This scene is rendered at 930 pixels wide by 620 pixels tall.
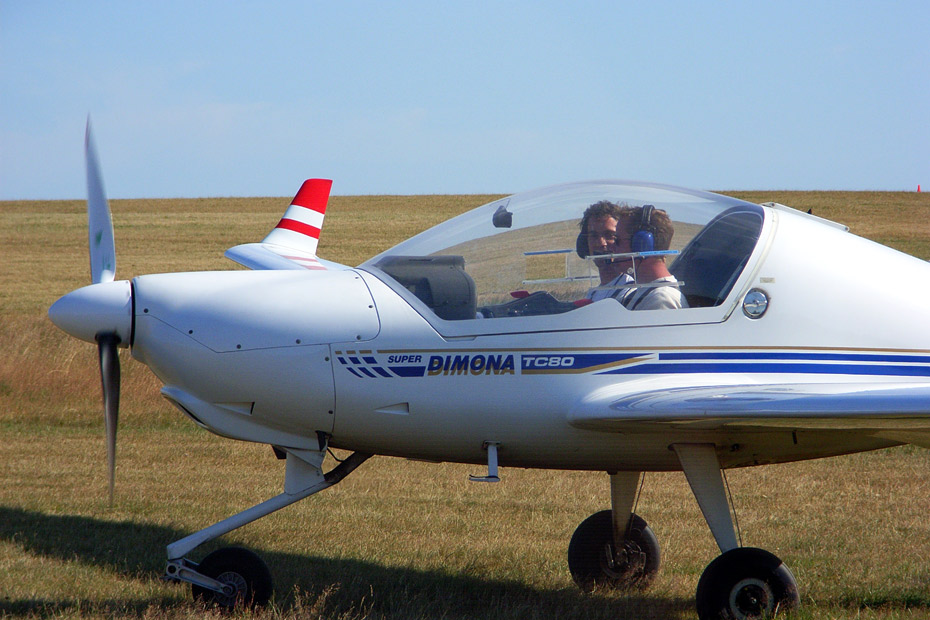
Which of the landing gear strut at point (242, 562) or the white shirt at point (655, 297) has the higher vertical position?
the white shirt at point (655, 297)

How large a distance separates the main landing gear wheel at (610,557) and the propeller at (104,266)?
3.00 meters

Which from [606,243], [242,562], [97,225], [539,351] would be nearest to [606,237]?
[606,243]

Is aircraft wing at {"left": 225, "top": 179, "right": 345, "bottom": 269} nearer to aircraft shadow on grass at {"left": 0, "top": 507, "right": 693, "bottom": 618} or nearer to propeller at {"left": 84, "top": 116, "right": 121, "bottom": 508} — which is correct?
aircraft shadow on grass at {"left": 0, "top": 507, "right": 693, "bottom": 618}

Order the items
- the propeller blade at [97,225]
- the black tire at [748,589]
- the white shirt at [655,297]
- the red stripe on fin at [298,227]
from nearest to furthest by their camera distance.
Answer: the black tire at [748,589]
the white shirt at [655,297]
the propeller blade at [97,225]
the red stripe on fin at [298,227]

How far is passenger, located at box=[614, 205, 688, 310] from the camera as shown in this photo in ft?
15.0

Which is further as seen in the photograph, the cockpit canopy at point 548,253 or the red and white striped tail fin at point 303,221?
the red and white striped tail fin at point 303,221

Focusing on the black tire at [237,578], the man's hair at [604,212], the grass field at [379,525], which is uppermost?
the man's hair at [604,212]

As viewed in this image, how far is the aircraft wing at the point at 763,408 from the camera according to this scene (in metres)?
4.07

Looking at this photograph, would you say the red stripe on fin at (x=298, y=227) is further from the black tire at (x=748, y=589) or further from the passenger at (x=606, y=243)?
the black tire at (x=748, y=589)

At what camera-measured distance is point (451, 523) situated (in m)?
7.36

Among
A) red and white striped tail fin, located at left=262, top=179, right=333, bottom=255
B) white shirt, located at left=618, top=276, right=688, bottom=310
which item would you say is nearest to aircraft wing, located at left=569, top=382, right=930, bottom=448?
white shirt, located at left=618, top=276, right=688, bottom=310

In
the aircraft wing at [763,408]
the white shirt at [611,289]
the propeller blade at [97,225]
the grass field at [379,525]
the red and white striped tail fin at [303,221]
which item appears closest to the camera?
the aircraft wing at [763,408]

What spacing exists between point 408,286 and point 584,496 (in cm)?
445

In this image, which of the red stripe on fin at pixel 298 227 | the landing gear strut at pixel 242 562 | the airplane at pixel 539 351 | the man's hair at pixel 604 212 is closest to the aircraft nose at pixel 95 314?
the airplane at pixel 539 351
